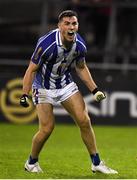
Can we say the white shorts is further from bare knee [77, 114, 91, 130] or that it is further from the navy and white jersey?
bare knee [77, 114, 91, 130]

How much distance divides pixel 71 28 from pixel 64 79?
925mm

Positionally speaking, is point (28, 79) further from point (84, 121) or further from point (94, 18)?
point (94, 18)

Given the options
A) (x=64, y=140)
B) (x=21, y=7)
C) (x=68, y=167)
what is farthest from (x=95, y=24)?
(x=68, y=167)

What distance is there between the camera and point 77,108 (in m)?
10.2

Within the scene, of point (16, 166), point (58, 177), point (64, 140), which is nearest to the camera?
point (58, 177)

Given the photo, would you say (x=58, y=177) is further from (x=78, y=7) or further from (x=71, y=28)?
(x=78, y=7)

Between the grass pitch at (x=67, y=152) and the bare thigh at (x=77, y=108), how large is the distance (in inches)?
31.9

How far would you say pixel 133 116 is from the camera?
65.1 feet

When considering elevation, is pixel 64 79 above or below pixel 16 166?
above

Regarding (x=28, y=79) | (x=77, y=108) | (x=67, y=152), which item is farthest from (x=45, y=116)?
(x=67, y=152)

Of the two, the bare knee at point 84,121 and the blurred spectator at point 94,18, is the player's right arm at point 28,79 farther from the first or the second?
the blurred spectator at point 94,18

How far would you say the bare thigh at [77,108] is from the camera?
400 inches

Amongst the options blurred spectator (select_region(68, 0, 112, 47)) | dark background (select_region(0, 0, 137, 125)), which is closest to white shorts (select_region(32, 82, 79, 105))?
dark background (select_region(0, 0, 137, 125))

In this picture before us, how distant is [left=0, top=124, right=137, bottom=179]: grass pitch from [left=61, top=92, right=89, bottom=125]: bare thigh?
810mm
